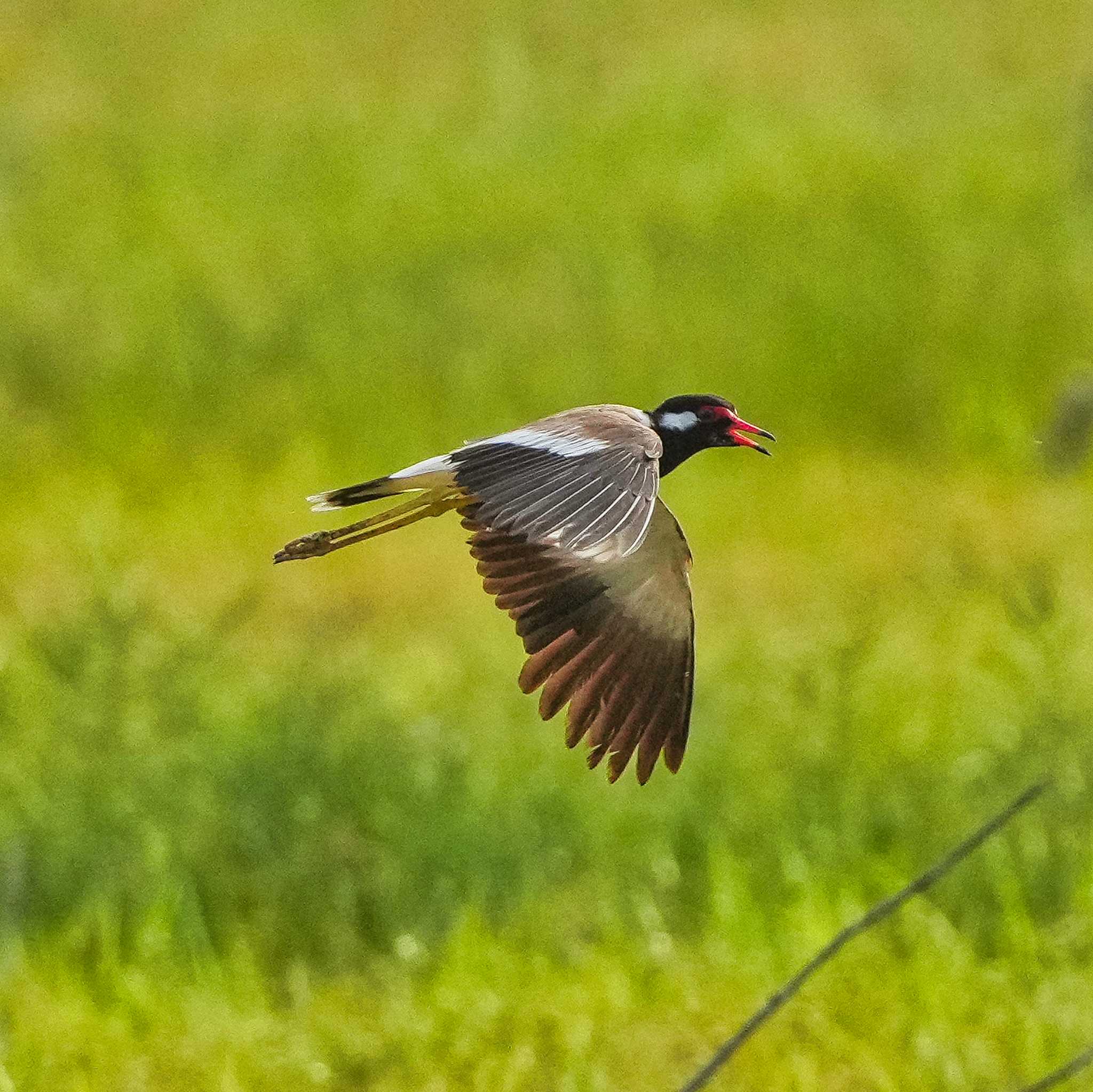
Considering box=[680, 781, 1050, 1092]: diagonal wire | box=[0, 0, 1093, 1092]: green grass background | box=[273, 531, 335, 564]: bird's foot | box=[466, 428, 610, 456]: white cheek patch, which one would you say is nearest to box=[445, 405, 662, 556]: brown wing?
box=[466, 428, 610, 456]: white cheek patch

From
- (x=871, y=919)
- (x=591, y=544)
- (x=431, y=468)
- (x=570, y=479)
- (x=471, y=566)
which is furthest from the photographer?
(x=471, y=566)

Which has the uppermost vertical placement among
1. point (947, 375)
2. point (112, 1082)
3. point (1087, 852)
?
point (112, 1082)

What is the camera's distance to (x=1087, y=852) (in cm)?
516

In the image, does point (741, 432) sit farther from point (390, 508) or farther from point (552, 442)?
point (390, 508)

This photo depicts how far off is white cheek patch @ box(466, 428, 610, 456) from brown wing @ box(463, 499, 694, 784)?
0.24ft

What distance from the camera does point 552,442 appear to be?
1918 millimetres

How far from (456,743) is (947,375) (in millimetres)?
4357

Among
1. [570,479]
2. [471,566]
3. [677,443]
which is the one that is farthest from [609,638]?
[471,566]

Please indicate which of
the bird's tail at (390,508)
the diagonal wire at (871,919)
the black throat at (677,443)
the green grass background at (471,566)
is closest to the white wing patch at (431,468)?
the bird's tail at (390,508)

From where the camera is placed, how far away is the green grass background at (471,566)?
4895 mm

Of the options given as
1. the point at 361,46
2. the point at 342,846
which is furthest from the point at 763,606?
the point at 361,46

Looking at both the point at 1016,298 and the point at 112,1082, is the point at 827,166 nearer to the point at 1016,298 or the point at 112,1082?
the point at 1016,298

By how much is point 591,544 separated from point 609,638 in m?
0.42

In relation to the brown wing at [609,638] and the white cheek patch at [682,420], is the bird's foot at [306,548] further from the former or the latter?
the white cheek patch at [682,420]
